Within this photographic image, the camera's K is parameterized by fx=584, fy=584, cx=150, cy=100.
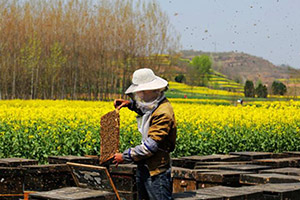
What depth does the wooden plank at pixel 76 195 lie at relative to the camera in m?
4.05

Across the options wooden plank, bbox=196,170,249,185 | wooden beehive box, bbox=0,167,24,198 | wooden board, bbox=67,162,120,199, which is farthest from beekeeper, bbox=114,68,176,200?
wooden beehive box, bbox=0,167,24,198

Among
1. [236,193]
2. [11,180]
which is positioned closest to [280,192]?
[236,193]

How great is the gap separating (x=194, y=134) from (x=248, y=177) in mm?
5393

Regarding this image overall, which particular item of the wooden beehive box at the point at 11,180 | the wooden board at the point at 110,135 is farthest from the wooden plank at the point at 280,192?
the wooden beehive box at the point at 11,180

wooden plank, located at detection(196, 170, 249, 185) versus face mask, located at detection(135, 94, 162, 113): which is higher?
face mask, located at detection(135, 94, 162, 113)

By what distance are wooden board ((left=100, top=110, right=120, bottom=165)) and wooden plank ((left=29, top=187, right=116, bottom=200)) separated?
0.82ft

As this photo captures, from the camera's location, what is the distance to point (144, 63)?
46.9m

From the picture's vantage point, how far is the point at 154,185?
14.5 feet

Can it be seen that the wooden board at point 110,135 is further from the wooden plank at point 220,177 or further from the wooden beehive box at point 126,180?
the wooden plank at point 220,177

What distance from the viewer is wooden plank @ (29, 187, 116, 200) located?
4050 mm

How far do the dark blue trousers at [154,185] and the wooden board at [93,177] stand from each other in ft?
0.96

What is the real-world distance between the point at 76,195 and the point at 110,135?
0.51 m

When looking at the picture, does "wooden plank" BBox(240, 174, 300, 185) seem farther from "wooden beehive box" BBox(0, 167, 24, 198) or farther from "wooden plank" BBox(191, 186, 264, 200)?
"wooden beehive box" BBox(0, 167, 24, 198)

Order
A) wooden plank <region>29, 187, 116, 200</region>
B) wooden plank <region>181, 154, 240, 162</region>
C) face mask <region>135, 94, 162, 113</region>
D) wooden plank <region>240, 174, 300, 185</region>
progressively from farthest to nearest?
wooden plank <region>181, 154, 240, 162</region> < wooden plank <region>240, 174, 300, 185</region> < face mask <region>135, 94, 162, 113</region> < wooden plank <region>29, 187, 116, 200</region>
